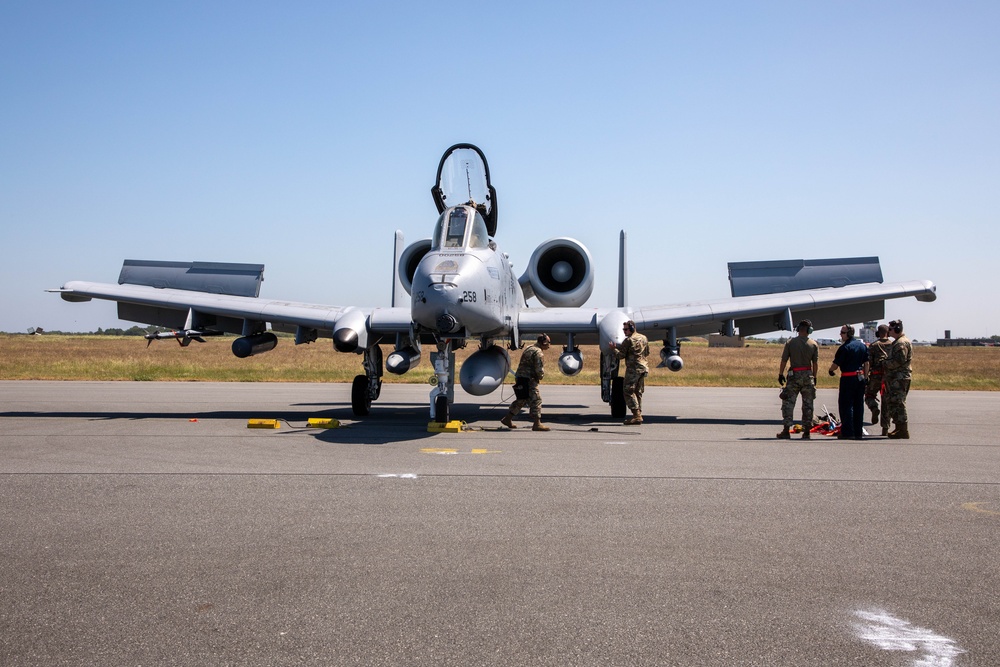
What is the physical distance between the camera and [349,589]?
4.87 m

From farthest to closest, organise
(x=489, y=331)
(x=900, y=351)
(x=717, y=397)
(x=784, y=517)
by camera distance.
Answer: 1. (x=717, y=397)
2. (x=489, y=331)
3. (x=900, y=351)
4. (x=784, y=517)

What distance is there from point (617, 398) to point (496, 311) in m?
4.35

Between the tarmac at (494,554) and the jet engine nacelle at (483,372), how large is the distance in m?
3.36

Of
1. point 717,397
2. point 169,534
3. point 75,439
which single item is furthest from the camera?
point 717,397

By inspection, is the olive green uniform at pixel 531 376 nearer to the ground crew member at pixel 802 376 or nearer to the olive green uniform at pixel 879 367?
the ground crew member at pixel 802 376

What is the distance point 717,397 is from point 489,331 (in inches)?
467

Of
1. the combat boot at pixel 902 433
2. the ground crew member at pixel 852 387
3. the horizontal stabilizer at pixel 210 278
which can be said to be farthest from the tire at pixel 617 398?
the horizontal stabilizer at pixel 210 278

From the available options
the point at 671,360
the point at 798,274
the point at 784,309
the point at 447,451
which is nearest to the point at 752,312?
the point at 784,309

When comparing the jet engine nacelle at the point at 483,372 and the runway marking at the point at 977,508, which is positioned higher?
the jet engine nacelle at the point at 483,372

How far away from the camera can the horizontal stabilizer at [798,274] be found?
18.8 meters

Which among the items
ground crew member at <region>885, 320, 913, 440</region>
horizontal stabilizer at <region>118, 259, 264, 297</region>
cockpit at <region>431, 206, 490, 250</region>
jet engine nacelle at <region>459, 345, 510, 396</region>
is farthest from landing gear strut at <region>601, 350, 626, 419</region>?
horizontal stabilizer at <region>118, 259, 264, 297</region>

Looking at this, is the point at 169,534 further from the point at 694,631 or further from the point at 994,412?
the point at 994,412

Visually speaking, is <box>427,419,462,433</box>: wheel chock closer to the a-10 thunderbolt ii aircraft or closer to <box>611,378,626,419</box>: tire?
the a-10 thunderbolt ii aircraft

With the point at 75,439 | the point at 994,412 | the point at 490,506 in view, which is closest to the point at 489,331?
the point at 75,439
